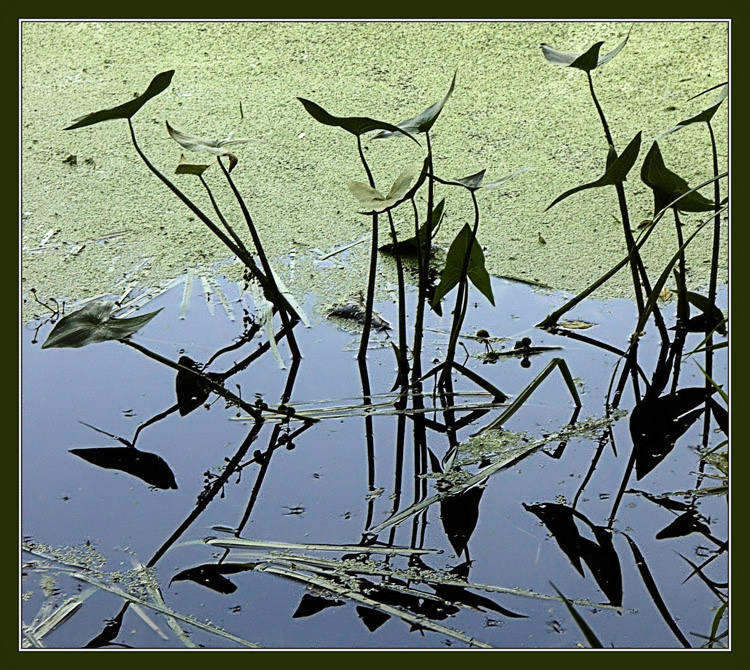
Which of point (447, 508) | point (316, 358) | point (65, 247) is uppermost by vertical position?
point (65, 247)

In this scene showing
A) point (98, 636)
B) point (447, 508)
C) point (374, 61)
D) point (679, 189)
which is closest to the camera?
point (98, 636)

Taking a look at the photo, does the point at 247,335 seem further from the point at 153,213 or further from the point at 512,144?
the point at 512,144

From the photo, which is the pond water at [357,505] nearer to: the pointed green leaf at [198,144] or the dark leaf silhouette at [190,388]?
the dark leaf silhouette at [190,388]

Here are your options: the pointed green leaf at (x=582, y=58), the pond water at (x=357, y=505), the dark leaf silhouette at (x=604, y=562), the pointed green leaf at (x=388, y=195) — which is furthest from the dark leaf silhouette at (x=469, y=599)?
the pointed green leaf at (x=582, y=58)

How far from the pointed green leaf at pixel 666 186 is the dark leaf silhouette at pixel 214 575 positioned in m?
0.75

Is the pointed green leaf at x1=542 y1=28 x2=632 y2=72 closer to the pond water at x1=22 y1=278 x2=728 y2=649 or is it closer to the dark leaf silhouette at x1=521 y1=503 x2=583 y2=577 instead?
the pond water at x1=22 y1=278 x2=728 y2=649

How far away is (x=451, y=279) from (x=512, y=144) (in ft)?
2.45

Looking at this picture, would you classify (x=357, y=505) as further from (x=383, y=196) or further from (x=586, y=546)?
(x=383, y=196)

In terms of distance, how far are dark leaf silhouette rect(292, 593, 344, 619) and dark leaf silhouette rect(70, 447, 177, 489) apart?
296mm

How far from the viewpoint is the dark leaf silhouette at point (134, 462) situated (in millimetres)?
1271

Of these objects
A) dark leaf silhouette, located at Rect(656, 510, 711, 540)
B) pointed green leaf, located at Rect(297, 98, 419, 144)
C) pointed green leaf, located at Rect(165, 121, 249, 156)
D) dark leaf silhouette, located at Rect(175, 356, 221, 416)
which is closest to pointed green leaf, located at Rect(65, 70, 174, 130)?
pointed green leaf, located at Rect(165, 121, 249, 156)

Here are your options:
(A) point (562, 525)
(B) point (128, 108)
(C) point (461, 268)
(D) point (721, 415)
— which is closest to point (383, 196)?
(C) point (461, 268)

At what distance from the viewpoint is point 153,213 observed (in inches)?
77.4

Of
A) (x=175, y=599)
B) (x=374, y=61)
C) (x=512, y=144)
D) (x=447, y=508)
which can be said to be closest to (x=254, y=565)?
→ (x=175, y=599)
